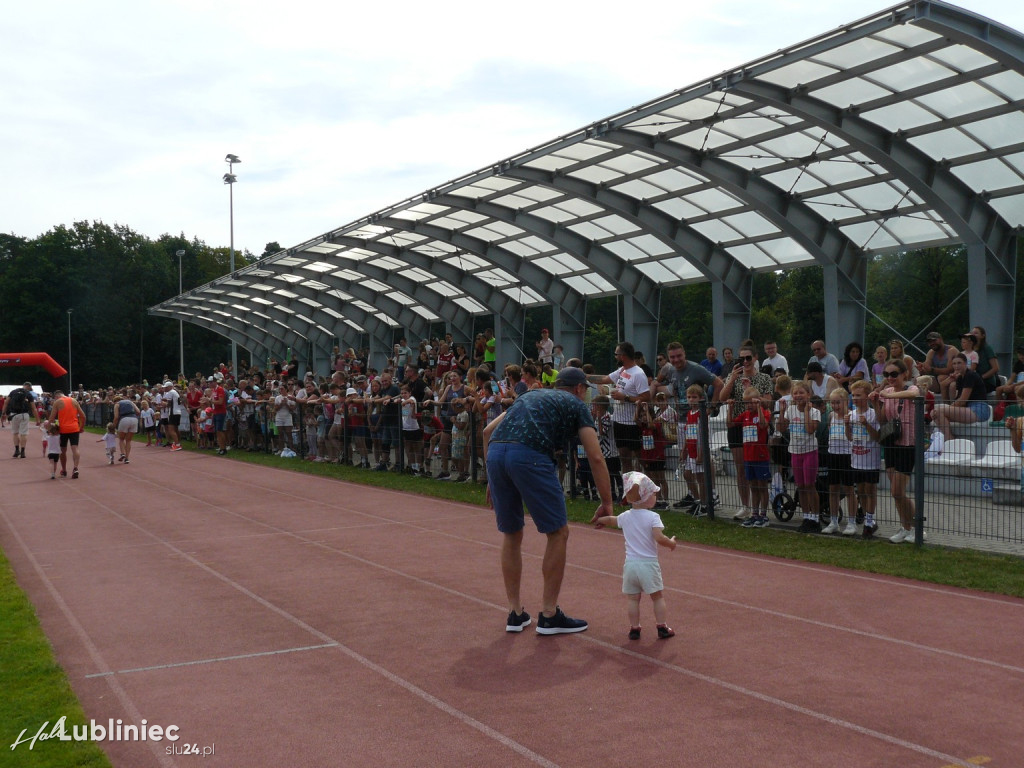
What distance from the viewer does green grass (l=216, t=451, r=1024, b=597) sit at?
27.2 ft

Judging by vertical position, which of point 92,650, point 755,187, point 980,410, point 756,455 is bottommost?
point 92,650

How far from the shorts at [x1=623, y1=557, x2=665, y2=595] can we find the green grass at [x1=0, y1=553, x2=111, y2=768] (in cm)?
339

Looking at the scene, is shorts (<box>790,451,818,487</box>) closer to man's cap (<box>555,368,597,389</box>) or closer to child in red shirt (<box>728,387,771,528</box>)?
child in red shirt (<box>728,387,771,528</box>)

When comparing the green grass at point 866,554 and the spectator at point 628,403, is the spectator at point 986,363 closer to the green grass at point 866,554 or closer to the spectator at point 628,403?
the spectator at point 628,403

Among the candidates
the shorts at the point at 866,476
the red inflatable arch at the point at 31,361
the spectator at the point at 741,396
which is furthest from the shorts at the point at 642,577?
the red inflatable arch at the point at 31,361

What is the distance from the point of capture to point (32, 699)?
220 inches

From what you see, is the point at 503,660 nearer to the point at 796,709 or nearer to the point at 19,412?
the point at 796,709

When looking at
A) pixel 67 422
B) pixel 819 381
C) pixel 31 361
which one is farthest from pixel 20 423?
pixel 31 361

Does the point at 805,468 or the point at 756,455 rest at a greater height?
the point at 756,455

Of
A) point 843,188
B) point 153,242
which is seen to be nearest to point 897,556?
point 843,188

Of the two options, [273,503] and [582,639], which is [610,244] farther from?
[582,639]

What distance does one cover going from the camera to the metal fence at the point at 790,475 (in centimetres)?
916

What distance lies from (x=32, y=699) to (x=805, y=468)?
7929mm

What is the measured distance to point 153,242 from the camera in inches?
4040
